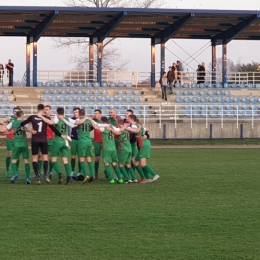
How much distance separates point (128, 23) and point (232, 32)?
6158 millimetres

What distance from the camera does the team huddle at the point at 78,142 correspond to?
18266 millimetres

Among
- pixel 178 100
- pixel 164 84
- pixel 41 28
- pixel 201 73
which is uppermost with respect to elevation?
pixel 41 28

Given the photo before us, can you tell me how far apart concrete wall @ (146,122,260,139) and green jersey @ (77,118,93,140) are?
1930cm

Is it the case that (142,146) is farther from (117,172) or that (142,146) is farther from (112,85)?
(112,85)

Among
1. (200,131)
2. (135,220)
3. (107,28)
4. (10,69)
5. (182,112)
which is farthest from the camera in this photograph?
(10,69)

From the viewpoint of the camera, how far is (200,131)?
Result: 38.6 meters

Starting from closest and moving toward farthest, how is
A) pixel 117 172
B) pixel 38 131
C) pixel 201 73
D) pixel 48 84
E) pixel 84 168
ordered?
pixel 38 131 → pixel 84 168 → pixel 117 172 → pixel 48 84 → pixel 201 73

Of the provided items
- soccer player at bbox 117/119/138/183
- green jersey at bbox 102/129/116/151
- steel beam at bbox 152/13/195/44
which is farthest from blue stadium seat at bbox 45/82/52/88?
green jersey at bbox 102/129/116/151

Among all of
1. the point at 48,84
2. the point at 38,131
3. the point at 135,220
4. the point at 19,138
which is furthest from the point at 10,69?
the point at 135,220

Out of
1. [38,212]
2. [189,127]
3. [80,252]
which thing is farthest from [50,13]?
[80,252]

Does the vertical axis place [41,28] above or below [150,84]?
above

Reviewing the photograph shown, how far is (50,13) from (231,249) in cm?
3100

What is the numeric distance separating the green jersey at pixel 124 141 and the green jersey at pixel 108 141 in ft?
0.71

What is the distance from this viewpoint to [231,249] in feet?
33.4
